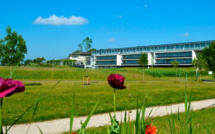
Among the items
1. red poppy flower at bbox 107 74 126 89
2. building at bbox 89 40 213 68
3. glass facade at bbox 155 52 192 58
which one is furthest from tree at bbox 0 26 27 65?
glass facade at bbox 155 52 192 58

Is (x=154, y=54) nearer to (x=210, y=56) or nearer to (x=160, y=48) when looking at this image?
(x=160, y=48)

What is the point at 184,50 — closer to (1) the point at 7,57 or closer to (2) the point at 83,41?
(2) the point at 83,41

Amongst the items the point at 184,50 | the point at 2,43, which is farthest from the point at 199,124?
the point at 184,50

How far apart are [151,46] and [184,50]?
34.8ft

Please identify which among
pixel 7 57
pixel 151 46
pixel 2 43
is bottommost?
pixel 7 57

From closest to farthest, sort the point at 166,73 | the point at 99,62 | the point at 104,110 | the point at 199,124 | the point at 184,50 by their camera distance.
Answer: the point at 199,124 < the point at 104,110 < the point at 166,73 < the point at 184,50 < the point at 99,62

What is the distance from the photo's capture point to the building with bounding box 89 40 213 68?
5847cm

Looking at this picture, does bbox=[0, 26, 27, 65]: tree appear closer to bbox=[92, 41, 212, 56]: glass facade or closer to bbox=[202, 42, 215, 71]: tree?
bbox=[202, 42, 215, 71]: tree

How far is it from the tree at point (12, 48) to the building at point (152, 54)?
50.1m

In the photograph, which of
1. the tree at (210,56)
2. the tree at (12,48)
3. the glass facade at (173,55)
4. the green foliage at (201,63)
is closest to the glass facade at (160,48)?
the glass facade at (173,55)

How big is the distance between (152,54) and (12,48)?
182 ft

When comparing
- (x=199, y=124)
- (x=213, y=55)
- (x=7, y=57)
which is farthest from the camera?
(x=213, y=55)

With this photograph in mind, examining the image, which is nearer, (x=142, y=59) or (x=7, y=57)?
(x=7, y=57)

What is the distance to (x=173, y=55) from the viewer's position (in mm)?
62219
